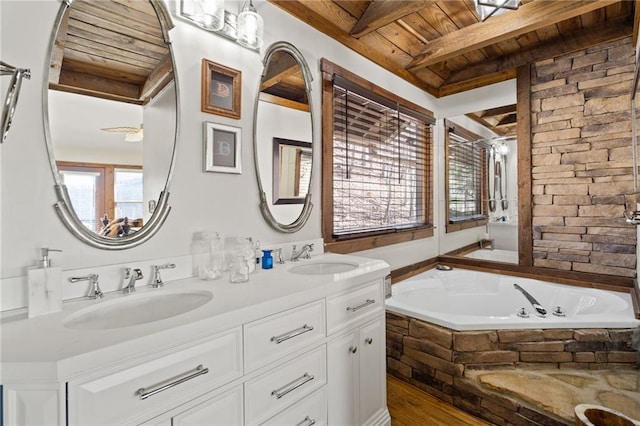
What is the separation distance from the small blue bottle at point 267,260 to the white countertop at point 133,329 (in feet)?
0.74

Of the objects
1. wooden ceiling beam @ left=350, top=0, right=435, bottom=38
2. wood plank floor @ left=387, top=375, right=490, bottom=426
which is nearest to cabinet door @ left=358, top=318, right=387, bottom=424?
wood plank floor @ left=387, top=375, right=490, bottom=426

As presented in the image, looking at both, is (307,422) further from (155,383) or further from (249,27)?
(249,27)

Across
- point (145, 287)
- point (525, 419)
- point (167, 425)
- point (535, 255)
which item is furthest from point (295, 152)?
point (535, 255)

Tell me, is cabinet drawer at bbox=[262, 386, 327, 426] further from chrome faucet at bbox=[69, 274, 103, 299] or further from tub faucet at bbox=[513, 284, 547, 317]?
tub faucet at bbox=[513, 284, 547, 317]

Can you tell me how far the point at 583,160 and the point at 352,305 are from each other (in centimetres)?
248

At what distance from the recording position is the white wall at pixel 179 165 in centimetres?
107

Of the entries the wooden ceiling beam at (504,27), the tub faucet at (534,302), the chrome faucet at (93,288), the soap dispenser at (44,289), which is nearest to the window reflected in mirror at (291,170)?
the chrome faucet at (93,288)

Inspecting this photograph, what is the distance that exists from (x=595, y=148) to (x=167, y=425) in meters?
3.35

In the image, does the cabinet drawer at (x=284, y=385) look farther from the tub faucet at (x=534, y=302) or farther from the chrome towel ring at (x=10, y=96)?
the tub faucet at (x=534, y=302)

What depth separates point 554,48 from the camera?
8.96ft

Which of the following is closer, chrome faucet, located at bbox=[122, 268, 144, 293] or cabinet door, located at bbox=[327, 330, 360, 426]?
chrome faucet, located at bbox=[122, 268, 144, 293]

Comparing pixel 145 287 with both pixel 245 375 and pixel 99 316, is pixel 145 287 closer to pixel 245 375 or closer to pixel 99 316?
pixel 99 316

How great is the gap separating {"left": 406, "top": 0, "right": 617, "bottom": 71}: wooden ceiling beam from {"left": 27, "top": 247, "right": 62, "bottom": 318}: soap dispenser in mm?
2935

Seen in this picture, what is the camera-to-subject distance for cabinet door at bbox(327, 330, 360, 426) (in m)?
1.41
